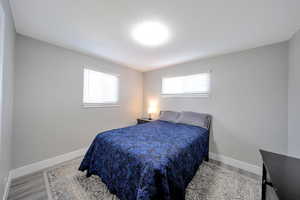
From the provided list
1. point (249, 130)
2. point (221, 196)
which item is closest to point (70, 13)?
point (221, 196)

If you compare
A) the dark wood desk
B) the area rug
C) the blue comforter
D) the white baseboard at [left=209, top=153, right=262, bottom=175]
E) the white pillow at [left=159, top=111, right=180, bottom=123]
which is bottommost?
the area rug

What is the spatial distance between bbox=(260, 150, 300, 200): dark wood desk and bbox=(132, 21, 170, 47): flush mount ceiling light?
1888 millimetres

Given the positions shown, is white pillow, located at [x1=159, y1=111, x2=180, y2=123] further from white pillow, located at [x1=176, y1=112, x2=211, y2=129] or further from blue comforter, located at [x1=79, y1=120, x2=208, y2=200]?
blue comforter, located at [x1=79, y1=120, x2=208, y2=200]

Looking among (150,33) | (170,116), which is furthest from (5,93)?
(170,116)

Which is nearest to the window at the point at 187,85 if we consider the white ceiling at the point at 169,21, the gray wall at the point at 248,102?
the gray wall at the point at 248,102

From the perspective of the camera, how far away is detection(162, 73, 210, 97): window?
2.76 metres

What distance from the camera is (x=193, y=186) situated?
1667 mm

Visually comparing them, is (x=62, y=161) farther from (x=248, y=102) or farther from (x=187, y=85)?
(x=248, y=102)

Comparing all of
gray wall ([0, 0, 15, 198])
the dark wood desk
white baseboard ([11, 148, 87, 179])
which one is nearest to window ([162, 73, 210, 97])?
the dark wood desk

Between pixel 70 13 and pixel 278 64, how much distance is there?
10.7 ft

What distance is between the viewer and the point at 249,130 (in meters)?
2.16

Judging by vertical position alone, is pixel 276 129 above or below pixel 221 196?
above

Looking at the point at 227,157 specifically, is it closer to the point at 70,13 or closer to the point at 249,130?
the point at 249,130

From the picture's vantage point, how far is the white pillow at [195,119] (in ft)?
8.24
